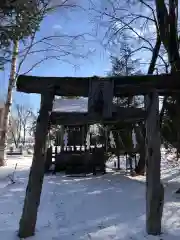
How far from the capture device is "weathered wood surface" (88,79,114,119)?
16.8ft

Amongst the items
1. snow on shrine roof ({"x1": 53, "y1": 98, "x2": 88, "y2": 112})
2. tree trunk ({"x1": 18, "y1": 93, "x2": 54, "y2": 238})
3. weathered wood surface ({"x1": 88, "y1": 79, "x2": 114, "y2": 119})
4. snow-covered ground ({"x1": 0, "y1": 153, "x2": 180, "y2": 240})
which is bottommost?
snow-covered ground ({"x1": 0, "y1": 153, "x2": 180, "y2": 240})

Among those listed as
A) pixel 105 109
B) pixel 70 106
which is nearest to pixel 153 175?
pixel 105 109

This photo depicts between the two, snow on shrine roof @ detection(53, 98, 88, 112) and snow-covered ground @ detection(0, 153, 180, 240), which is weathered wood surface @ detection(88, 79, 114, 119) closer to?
snow-covered ground @ detection(0, 153, 180, 240)

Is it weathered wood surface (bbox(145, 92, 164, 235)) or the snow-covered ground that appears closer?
weathered wood surface (bbox(145, 92, 164, 235))

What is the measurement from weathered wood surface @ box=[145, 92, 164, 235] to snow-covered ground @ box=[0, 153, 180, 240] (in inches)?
9.3

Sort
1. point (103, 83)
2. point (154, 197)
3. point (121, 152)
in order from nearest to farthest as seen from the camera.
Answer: point (154, 197)
point (103, 83)
point (121, 152)

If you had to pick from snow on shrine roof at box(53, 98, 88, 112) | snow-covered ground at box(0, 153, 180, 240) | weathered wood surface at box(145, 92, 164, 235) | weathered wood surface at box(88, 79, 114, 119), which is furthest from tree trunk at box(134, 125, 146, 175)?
weathered wood surface at box(88, 79, 114, 119)

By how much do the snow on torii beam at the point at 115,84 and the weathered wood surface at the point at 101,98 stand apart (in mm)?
85

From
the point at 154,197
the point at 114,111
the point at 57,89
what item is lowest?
the point at 154,197

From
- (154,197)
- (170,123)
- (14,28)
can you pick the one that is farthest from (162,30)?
(154,197)

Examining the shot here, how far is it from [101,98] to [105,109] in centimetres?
19

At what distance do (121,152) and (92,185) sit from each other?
4.03 meters

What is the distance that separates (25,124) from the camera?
62.5m

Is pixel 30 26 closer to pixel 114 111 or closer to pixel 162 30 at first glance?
pixel 162 30
